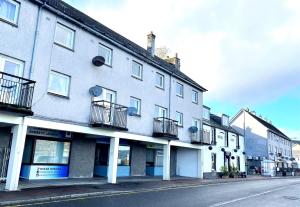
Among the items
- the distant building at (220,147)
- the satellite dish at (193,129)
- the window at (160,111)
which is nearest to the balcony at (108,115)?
the window at (160,111)

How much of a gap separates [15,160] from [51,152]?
450 cm

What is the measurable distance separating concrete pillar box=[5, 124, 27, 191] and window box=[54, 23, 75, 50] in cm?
500

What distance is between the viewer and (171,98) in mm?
23719

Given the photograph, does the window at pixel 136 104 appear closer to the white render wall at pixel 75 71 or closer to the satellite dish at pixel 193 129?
the white render wall at pixel 75 71

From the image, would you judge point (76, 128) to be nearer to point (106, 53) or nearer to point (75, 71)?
point (75, 71)

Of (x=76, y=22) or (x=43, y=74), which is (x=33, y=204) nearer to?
(x=43, y=74)

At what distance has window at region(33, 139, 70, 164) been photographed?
50.7 ft

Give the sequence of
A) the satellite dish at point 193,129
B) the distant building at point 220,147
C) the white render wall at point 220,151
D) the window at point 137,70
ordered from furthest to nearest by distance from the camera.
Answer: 1. the distant building at point 220,147
2. the white render wall at point 220,151
3. the satellite dish at point 193,129
4. the window at point 137,70

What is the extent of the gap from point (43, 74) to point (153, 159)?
1377 cm

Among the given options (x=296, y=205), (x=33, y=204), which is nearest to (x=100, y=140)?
(x=33, y=204)

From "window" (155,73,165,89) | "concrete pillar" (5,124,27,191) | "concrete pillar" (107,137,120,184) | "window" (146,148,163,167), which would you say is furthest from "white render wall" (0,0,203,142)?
"window" (146,148,163,167)

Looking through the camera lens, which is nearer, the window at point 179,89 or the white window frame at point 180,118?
the white window frame at point 180,118

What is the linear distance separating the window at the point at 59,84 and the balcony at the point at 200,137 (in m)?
13.9

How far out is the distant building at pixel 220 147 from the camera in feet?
96.0
